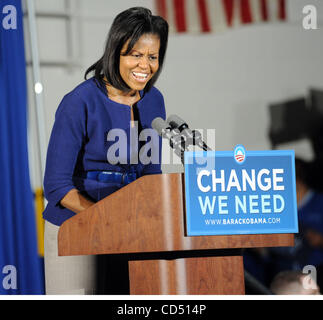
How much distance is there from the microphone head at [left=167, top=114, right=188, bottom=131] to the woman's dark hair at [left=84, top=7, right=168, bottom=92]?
28 centimetres

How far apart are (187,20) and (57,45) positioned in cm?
70

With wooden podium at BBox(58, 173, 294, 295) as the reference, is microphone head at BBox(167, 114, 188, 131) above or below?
above

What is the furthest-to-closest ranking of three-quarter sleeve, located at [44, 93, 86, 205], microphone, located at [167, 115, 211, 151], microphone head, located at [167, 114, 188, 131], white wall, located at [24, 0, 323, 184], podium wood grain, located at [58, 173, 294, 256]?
white wall, located at [24, 0, 323, 184] < three-quarter sleeve, located at [44, 93, 86, 205] < microphone head, located at [167, 114, 188, 131] < microphone, located at [167, 115, 211, 151] < podium wood grain, located at [58, 173, 294, 256]

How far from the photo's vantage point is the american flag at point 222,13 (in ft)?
8.07

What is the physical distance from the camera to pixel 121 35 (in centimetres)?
239

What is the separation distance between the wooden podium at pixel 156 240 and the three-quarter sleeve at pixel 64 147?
761 mm

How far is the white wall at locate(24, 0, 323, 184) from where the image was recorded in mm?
2402

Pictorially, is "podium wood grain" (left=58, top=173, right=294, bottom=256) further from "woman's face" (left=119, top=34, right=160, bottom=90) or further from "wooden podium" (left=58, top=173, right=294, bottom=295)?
"woman's face" (left=119, top=34, right=160, bottom=90)

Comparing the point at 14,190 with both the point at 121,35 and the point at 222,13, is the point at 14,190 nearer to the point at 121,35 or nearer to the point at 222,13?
the point at 121,35

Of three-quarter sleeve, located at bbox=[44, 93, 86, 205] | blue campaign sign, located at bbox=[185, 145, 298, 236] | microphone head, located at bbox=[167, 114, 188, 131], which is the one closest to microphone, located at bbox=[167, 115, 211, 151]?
microphone head, located at bbox=[167, 114, 188, 131]

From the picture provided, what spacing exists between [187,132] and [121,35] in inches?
27.3

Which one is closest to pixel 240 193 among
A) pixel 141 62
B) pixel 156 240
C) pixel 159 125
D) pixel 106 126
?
pixel 156 240

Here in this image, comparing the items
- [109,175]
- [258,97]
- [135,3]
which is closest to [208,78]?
[258,97]

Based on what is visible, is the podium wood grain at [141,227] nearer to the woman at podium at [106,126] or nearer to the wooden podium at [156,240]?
the wooden podium at [156,240]
